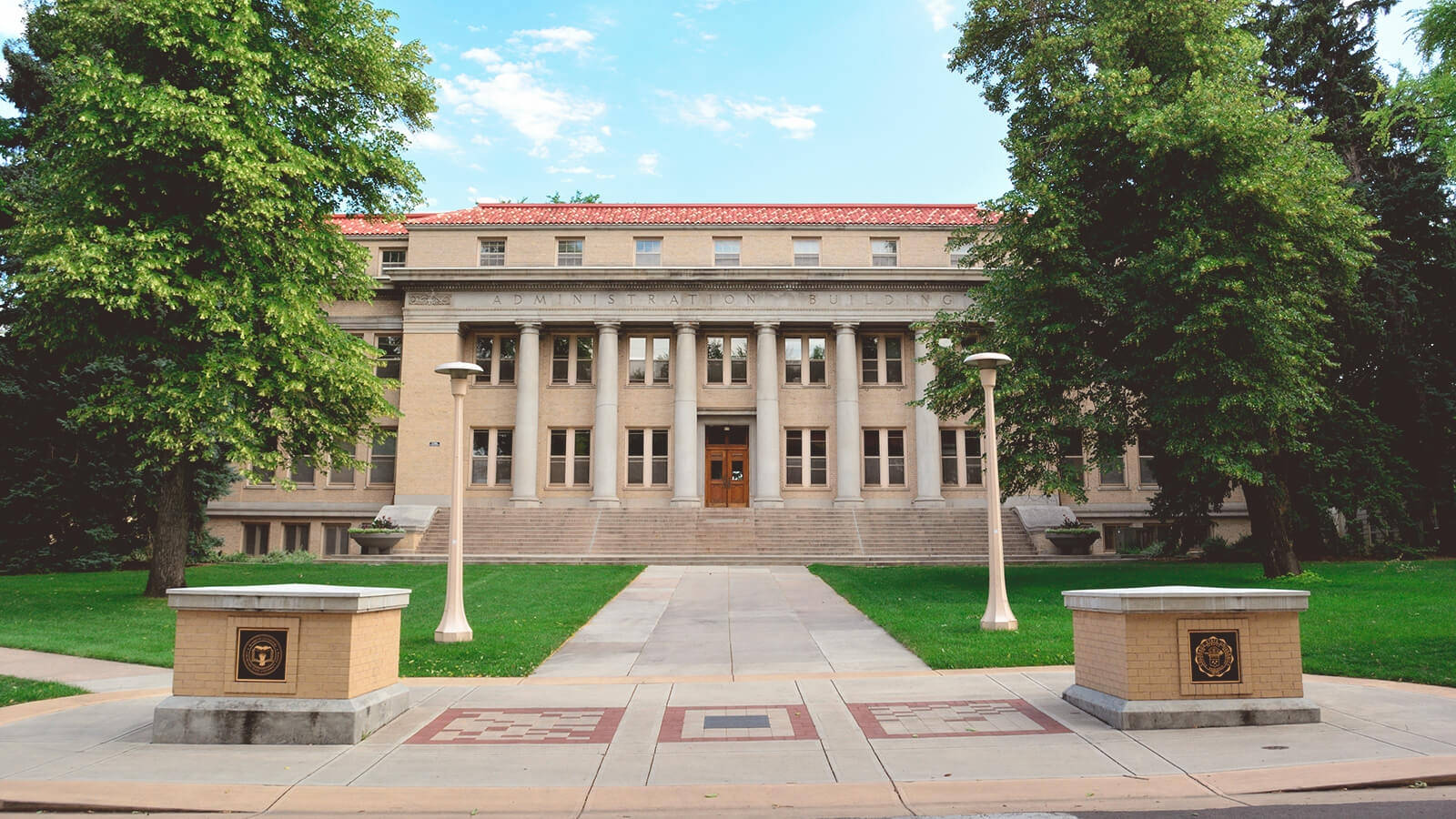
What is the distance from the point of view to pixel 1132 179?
66.5 ft

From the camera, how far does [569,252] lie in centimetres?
3725

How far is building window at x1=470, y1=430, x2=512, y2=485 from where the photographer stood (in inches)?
1420

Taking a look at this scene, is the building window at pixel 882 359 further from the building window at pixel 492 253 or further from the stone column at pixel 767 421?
the building window at pixel 492 253

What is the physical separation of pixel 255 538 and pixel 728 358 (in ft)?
67.5

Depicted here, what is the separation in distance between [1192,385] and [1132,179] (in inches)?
208

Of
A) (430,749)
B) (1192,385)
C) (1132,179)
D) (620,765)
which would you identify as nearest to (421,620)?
(430,749)

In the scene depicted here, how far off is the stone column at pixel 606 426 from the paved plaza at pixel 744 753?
80.2 ft

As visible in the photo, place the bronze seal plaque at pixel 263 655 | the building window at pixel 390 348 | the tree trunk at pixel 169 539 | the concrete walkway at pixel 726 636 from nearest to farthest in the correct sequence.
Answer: the bronze seal plaque at pixel 263 655 → the concrete walkway at pixel 726 636 → the tree trunk at pixel 169 539 → the building window at pixel 390 348

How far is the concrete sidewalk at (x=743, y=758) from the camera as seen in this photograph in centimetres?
571

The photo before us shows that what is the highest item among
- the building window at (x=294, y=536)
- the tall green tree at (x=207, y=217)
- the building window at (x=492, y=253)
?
the building window at (x=492, y=253)

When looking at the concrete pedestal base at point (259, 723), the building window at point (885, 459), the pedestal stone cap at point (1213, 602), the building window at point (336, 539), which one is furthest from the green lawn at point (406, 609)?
the building window at point (885, 459)

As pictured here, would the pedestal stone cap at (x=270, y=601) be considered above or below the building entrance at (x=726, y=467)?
below

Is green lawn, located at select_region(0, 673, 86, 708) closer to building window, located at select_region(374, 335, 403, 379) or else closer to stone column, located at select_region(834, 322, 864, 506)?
stone column, located at select_region(834, 322, 864, 506)

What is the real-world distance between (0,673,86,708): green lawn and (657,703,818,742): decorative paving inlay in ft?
21.6
